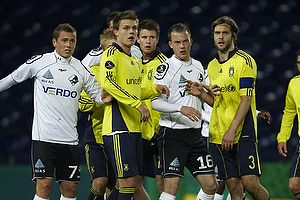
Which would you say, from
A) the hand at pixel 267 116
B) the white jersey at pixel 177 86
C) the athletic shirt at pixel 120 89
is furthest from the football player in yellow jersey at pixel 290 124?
the athletic shirt at pixel 120 89

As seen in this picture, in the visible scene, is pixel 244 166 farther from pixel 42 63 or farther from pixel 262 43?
pixel 262 43

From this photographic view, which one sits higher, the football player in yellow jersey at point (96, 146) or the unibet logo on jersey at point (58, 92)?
the unibet logo on jersey at point (58, 92)

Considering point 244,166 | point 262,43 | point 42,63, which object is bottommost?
point 244,166

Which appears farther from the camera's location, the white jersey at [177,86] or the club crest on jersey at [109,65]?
the white jersey at [177,86]

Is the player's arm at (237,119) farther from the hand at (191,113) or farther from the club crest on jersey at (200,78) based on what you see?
the club crest on jersey at (200,78)

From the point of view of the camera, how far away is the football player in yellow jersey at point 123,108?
14.6 feet

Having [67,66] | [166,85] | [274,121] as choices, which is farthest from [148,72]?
[274,121]

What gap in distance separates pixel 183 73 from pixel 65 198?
5.47ft

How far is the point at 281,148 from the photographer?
5480 millimetres

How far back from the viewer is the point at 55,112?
4.69 m

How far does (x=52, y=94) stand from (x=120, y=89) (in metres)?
0.68

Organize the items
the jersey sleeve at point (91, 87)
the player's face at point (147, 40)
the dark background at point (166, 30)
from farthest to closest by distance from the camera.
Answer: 1. the dark background at point (166, 30)
2. the player's face at point (147, 40)
3. the jersey sleeve at point (91, 87)

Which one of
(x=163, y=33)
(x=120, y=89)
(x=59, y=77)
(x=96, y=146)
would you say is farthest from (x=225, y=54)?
(x=163, y=33)

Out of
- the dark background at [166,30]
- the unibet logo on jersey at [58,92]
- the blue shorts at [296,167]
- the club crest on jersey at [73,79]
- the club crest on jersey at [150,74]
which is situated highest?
the dark background at [166,30]
